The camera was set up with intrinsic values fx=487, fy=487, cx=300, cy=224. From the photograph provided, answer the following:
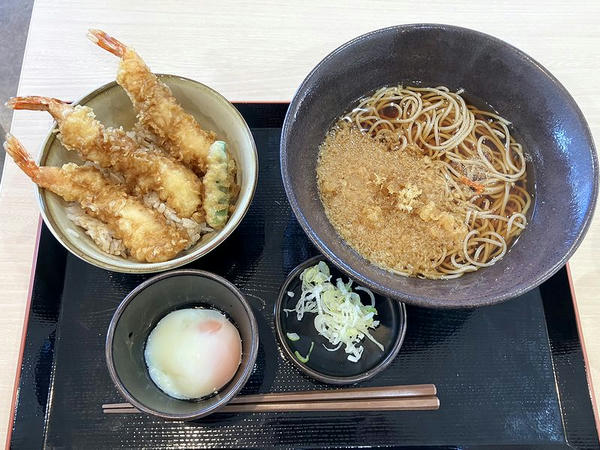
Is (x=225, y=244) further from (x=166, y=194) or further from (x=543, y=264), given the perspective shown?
(x=543, y=264)

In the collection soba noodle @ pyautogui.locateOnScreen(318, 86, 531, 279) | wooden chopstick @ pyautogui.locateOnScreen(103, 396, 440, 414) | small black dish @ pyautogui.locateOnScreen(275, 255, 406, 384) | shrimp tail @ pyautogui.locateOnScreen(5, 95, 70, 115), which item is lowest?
wooden chopstick @ pyautogui.locateOnScreen(103, 396, 440, 414)

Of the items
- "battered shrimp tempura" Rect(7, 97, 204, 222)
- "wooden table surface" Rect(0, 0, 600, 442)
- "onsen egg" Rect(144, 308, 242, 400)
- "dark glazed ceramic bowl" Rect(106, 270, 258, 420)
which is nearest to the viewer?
"dark glazed ceramic bowl" Rect(106, 270, 258, 420)

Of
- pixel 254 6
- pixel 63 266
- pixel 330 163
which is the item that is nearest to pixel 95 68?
pixel 254 6

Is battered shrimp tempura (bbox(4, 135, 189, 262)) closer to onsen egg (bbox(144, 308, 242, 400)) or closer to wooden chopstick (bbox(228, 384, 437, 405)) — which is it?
onsen egg (bbox(144, 308, 242, 400))

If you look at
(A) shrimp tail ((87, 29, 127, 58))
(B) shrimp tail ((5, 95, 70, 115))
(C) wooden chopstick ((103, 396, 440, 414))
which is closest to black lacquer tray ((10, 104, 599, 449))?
(C) wooden chopstick ((103, 396, 440, 414))

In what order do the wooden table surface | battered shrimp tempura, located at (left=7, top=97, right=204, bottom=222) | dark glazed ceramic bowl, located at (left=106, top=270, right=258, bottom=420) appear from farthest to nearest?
the wooden table surface, battered shrimp tempura, located at (left=7, top=97, right=204, bottom=222), dark glazed ceramic bowl, located at (left=106, top=270, right=258, bottom=420)

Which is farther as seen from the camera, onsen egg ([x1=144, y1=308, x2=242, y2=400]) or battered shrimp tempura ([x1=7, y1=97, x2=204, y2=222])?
battered shrimp tempura ([x1=7, y1=97, x2=204, y2=222])

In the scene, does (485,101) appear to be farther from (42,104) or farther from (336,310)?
(42,104)

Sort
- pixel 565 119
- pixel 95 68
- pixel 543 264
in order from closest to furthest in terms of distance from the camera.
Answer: pixel 543 264, pixel 565 119, pixel 95 68
